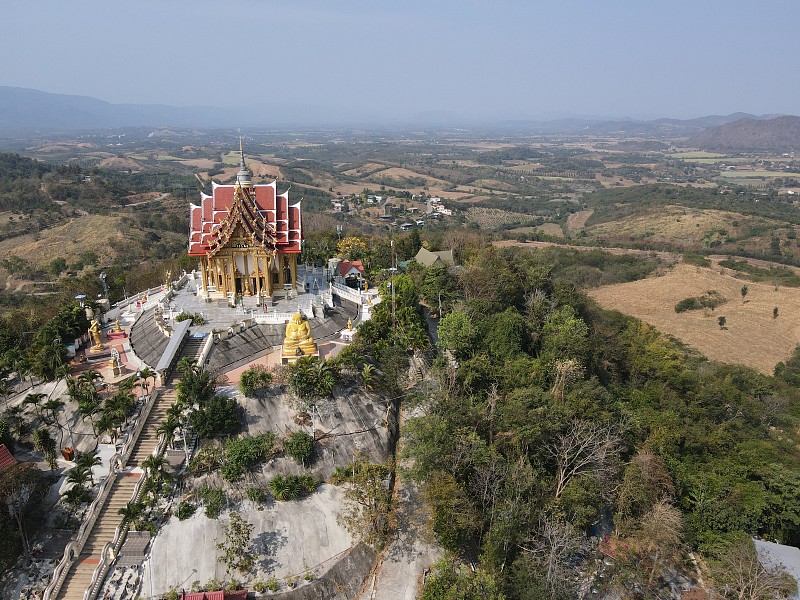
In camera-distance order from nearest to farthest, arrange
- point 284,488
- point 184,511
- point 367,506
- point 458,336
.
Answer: point 184,511, point 367,506, point 284,488, point 458,336

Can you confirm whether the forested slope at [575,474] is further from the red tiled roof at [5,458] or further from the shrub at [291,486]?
the red tiled roof at [5,458]

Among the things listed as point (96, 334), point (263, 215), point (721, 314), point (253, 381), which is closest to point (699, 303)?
point (721, 314)

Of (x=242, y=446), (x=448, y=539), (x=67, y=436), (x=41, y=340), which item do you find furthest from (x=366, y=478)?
(x=41, y=340)

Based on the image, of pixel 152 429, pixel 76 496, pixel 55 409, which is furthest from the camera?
pixel 55 409

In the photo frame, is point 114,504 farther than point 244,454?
No

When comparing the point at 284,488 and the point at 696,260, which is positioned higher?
the point at 284,488

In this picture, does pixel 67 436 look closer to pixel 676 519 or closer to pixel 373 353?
pixel 373 353

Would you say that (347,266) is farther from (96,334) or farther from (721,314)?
(721,314)

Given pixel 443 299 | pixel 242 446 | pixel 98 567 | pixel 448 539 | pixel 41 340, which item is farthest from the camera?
pixel 443 299
